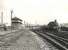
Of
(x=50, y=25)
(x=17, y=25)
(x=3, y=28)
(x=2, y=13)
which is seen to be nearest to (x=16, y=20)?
(x=17, y=25)

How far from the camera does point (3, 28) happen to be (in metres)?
79.7

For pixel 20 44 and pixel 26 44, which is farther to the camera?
pixel 26 44

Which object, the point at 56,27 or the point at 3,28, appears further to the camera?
the point at 3,28

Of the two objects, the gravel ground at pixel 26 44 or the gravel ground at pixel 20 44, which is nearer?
the gravel ground at pixel 20 44

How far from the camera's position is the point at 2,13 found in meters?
90.2

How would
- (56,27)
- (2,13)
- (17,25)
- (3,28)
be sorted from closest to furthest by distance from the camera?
(56,27) < (3,28) < (2,13) < (17,25)

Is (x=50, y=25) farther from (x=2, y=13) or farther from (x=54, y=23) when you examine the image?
(x=2, y=13)

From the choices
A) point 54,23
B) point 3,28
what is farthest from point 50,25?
point 3,28

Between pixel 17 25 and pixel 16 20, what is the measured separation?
208 inches

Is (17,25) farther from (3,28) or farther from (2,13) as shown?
(3,28)

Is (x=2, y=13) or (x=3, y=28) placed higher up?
(x=2, y=13)

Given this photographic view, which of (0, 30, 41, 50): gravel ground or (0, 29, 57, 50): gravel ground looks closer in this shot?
(0, 30, 41, 50): gravel ground

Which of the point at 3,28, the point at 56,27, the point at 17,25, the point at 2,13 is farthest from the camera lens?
the point at 17,25

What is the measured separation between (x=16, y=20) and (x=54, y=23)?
7014 centimetres
